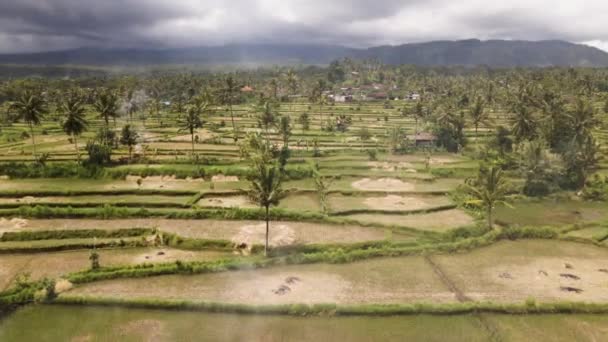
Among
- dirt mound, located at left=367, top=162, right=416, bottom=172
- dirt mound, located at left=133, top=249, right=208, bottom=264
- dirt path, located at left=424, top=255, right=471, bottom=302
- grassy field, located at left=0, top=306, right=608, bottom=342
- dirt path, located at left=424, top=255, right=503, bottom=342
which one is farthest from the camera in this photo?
dirt mound, located at left=367, top=162, right=416, bottom=172

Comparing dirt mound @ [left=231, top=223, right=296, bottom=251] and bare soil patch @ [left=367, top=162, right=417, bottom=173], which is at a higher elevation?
bare soil patch @ [left=367, top=162, right=417, bottom=173]

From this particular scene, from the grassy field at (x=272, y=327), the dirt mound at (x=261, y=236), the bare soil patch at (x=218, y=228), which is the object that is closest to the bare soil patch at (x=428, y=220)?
the bare soil patch at (x=218, y=228)

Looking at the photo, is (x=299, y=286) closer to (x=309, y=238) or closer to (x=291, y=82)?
(x=309, y=238)

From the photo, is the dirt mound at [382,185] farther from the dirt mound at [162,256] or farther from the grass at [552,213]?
the dirt mound at [162,256]

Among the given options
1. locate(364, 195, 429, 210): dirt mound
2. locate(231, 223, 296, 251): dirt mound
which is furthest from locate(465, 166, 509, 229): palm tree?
locate(231, 223, 296, 251): dirt mound

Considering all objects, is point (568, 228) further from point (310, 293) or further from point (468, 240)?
point (310, 293)

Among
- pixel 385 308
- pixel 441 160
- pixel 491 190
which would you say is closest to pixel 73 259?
pixel 385 308

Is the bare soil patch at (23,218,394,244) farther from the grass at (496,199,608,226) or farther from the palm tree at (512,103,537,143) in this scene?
the palm tree at (512,103,537,143)

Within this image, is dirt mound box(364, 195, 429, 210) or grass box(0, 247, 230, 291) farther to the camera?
dirt mound box(364, 195, 429, 210)
